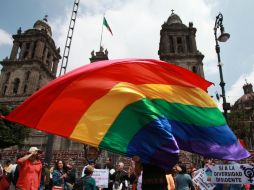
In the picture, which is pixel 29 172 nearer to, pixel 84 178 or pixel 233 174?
pixel 84 178

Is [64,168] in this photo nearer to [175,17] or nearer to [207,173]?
[207,173]

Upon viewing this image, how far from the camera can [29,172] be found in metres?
6.93

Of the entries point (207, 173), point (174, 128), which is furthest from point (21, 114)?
point (207, 173)

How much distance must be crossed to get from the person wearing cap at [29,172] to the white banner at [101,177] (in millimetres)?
4087

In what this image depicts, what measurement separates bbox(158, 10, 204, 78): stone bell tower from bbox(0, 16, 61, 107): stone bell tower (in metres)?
22.0

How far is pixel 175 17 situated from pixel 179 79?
165ft

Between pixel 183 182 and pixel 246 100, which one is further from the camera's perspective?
pixel 246 100

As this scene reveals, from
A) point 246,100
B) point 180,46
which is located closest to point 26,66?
point 180,46

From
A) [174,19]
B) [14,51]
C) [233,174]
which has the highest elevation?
[174,19]

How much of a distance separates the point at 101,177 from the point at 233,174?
17.3ft

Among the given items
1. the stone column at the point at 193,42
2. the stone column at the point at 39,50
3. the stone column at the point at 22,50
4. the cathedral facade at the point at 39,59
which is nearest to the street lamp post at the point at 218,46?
the cathedral facade at the point at 39,59

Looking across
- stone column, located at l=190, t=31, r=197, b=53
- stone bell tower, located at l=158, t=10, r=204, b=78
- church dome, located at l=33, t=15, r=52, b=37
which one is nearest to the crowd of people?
stone bell tower, located at l=158, t=10, r=204, b=78

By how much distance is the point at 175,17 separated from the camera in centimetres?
5262

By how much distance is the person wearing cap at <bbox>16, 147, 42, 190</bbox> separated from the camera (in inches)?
270
